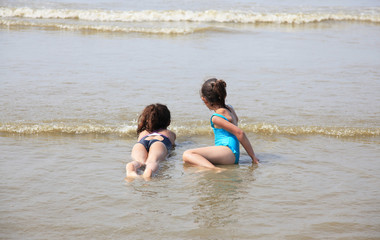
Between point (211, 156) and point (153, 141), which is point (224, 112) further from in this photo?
point (153, 141)

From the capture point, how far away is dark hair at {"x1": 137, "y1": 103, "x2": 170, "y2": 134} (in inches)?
239

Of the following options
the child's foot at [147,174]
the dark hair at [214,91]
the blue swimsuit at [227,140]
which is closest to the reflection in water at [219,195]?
the blue swimsuit at [227,140]

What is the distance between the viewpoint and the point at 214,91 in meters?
5.48

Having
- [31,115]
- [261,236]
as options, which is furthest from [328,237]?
[31,115]

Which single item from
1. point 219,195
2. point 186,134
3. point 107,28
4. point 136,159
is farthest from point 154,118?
point 107,28

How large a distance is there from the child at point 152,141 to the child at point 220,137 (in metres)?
0.39

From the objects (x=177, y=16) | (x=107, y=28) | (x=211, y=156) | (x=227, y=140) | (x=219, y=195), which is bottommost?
(x=219, y=195)

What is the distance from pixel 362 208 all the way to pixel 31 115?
5.18m

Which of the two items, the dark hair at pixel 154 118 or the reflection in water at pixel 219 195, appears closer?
the reflection in water at pixel 219 195

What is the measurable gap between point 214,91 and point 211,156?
0.78m

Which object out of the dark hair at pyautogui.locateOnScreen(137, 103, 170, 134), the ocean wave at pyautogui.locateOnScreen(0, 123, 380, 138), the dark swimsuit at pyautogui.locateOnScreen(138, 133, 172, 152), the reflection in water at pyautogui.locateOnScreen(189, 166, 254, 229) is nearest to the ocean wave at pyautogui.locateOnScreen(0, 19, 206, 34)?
the ocean wave at pyautogui.locateOnScreen(0, 123, 380, 138)

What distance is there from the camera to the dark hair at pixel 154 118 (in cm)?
607

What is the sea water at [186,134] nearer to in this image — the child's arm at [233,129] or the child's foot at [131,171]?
the child's foot at [131,171]

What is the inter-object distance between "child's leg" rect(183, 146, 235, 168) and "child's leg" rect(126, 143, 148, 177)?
0.51 metres
